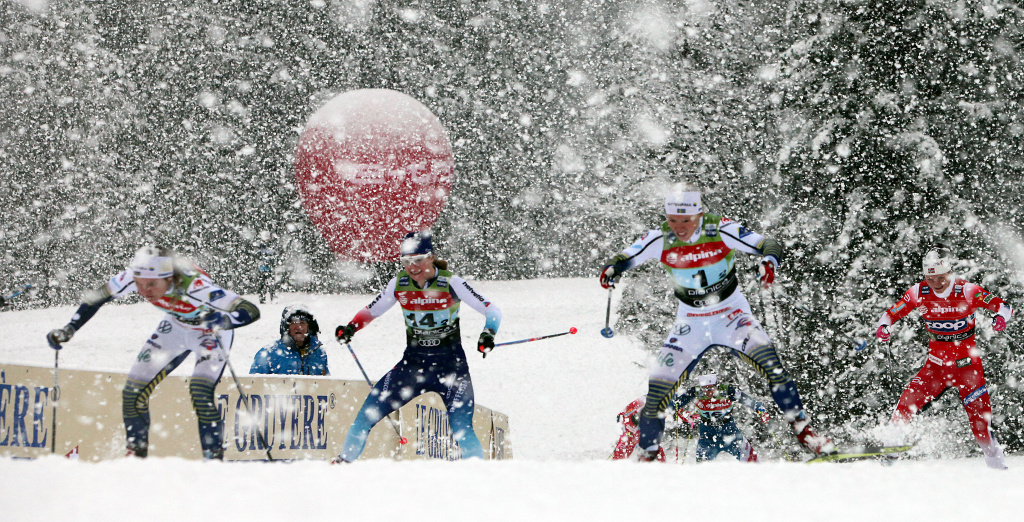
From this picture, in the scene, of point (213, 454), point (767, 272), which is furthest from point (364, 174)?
point (767, 272)

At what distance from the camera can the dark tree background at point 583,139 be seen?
7.97 m

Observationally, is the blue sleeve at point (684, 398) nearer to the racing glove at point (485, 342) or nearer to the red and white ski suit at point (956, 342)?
the red and white ski suit at point (956, 342)

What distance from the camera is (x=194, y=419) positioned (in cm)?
630

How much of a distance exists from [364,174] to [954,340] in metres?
19.6

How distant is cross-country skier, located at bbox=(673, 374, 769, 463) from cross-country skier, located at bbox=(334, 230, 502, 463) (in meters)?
2.86

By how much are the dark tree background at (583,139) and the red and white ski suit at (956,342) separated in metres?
1.89

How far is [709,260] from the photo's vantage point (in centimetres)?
496

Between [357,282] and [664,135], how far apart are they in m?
16.3

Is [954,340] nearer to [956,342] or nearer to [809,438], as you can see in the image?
[956,342]

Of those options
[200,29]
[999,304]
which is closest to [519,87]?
[200,29]

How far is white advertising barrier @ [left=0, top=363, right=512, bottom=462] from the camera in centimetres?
537

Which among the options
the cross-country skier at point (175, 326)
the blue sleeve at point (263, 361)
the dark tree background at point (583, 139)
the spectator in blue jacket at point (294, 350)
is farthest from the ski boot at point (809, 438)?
the blue sleeve at point (263, 361)

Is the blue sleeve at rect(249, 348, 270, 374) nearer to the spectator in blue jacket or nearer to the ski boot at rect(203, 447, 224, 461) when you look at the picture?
the spectator in blue jacket

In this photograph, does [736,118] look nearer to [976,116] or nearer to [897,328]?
[976,116]
